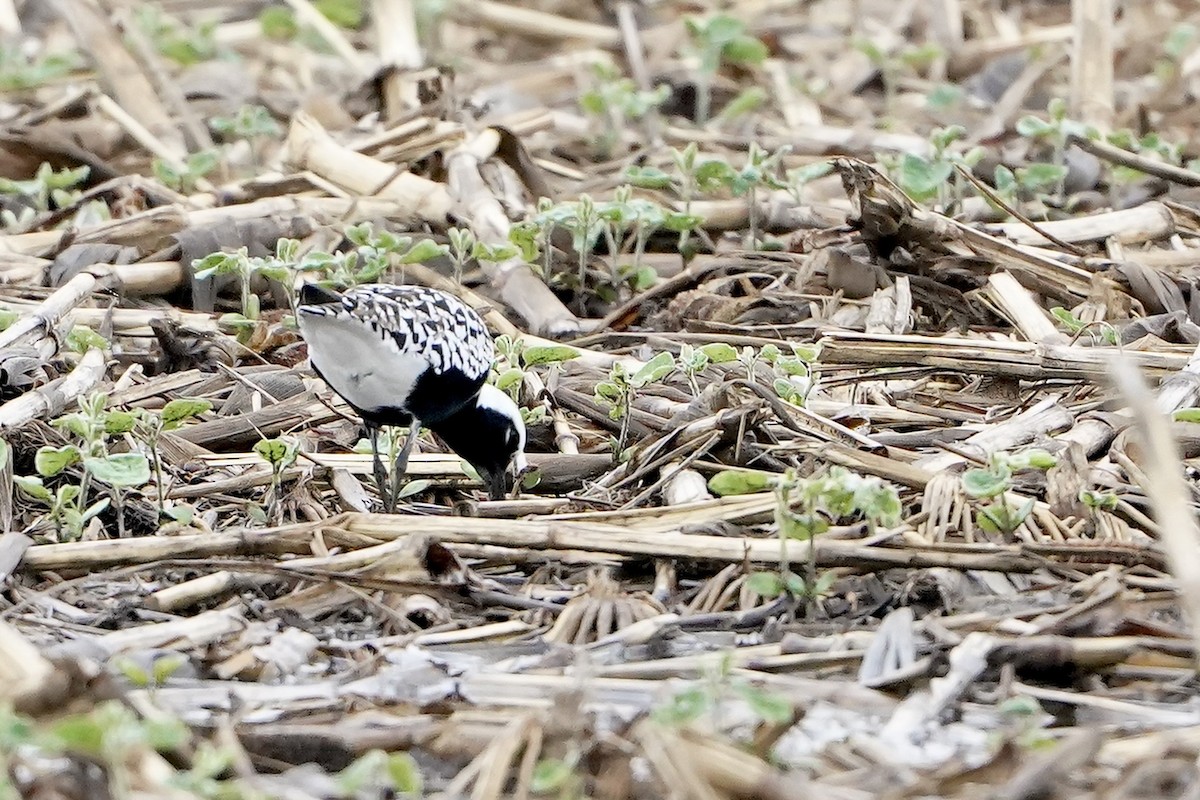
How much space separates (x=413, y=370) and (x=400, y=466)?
10.5 inches

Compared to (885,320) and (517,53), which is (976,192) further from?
(517,53)

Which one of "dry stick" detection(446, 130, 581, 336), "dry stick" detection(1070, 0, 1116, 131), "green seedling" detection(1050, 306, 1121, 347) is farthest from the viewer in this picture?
"dry stick" detection(1070, 0, 1116, 131)

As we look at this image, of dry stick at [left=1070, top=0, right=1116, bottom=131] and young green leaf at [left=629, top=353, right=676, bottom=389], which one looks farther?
dry stick at [left=1070, top=0, right=1116, bottom=131]

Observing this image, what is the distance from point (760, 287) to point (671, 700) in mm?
3131

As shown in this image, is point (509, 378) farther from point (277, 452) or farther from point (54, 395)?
point (54, 395)

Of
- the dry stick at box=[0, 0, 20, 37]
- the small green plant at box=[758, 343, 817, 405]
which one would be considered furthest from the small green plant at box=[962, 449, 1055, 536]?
the dry stick at box=[0, 0, 20, 37]

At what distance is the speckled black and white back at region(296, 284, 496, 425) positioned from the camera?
460 centimetres

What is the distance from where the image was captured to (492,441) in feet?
15.6

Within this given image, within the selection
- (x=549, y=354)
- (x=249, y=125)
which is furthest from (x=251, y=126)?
(x=549, y=354)

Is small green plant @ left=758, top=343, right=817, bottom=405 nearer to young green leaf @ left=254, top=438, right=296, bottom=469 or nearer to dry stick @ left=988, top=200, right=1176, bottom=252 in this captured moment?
young green leaf @ left=254, top=438, right=296, bottom=469

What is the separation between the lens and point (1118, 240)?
6.24m

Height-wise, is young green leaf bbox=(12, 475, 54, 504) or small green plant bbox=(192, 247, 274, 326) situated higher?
small green plant bbox=(192, 247, 274, 326)

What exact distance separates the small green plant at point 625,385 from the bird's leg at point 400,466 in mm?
537

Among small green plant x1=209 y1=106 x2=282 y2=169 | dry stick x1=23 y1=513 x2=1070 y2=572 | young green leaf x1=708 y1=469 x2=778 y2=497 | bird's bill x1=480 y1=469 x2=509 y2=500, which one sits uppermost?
small green plant x1=209 y1=106 x2=282 y2=169
